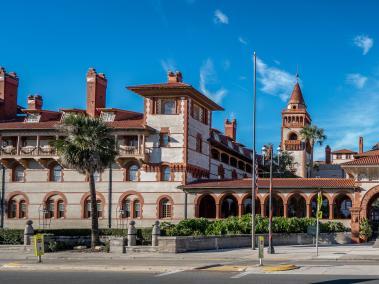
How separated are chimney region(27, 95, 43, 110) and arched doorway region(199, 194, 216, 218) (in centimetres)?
1940

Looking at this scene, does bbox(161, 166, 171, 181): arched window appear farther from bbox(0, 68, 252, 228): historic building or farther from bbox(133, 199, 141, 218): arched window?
bbox(133, 199, 141, 218): arched window

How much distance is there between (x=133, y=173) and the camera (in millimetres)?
64625

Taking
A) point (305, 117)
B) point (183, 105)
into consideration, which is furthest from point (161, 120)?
point (305, 117)

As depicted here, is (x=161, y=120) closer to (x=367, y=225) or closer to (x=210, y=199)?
(x=210, y=199)

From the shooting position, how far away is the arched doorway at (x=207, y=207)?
67000mm

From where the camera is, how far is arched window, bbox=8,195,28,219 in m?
66.9

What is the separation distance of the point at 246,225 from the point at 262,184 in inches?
526

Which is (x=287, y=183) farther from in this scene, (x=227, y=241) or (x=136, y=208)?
(x=227, y=241)

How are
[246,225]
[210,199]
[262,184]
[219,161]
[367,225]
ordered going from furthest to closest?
1. [219,161]
2. [210,199]
3. [262,184]
4. [367,225]
5. [246,225]

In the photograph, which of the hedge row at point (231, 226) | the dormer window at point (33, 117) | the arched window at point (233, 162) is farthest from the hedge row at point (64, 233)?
the arched window at point (233, 162)

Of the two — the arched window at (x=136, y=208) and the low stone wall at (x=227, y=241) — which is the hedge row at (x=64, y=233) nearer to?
the low stone wall at (x=227, y=241)

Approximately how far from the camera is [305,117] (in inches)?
4665

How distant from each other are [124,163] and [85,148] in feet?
62.9

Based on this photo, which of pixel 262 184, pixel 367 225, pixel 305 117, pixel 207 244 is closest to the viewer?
pixel 207 244
